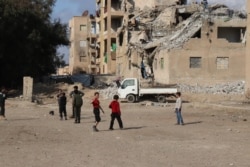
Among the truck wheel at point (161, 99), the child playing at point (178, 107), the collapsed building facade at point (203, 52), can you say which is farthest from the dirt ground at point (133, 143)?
the collapsed building facade at point (203, 52)

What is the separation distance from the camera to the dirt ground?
13242 mm

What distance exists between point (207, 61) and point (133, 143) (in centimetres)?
3303

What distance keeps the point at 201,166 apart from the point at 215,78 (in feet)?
123

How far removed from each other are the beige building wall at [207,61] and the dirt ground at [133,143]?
1955cm

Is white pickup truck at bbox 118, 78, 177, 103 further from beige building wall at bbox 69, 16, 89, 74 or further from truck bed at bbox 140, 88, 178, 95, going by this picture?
beige building wall at bbox 69, 16, 89, 74

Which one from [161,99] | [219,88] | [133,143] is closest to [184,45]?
[219,88]

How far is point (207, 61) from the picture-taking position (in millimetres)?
49188

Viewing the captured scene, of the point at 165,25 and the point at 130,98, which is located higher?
the point at 165,25

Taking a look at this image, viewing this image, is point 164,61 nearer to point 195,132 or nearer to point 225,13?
point 225,13

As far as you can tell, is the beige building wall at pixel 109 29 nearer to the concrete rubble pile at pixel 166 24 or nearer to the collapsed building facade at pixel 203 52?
the concrete rubble pile at pixel 166 24

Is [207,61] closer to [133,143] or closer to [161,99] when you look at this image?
[161,99]

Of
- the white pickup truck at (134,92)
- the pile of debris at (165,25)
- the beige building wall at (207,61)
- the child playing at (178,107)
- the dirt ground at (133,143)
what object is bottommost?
the dirt ground at (133,143)

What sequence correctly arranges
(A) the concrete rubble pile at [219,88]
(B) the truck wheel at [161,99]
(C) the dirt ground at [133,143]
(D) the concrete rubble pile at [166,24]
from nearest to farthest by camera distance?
Answer: (C) the dirt ground at [133,143] → (B) the truck wheel at [161,99] → (A) the concrete rubble pile at [219,88] → (D) the concrete rubble pile at [166,24]

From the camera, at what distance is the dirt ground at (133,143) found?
13242 mm
